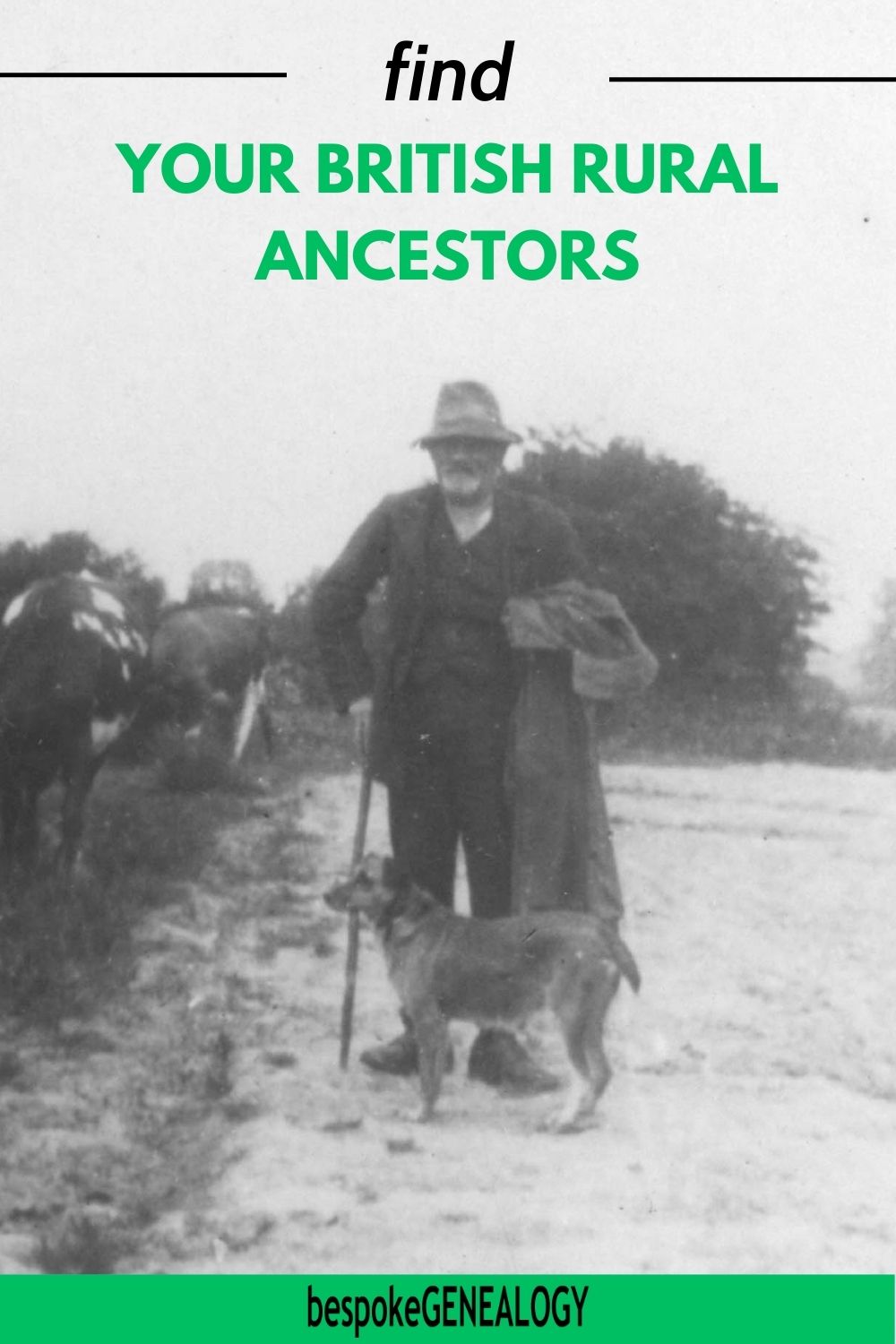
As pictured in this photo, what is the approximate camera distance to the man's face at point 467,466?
172 inches

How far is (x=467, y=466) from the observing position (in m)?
4.38

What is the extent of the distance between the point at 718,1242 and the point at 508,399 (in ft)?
8.41

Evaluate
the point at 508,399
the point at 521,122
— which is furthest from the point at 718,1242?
the point at 521,122

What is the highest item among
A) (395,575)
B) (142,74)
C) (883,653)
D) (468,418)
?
(142,74)

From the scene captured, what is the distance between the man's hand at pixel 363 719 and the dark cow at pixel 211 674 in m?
1.96

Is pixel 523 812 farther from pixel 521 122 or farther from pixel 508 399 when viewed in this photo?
pixel 521 122

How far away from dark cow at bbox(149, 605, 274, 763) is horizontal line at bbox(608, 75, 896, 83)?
2819 mm

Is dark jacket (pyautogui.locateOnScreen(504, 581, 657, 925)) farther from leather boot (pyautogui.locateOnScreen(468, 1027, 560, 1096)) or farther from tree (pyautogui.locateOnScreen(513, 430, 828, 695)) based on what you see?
tree (pyautogui.locateOnScreen(513, 430, 828, 695))

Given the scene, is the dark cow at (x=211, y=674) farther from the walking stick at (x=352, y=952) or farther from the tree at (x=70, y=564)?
the walking stick at (x=352, y=952)

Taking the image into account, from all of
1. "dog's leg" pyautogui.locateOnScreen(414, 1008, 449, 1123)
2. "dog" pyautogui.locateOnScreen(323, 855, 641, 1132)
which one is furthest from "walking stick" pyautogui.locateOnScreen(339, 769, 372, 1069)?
"dog's leg" pyautogui.locateOnScreen(414, 1008, 449, 1123)

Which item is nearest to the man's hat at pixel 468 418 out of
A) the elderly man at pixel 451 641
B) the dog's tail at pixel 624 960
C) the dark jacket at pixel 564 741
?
the elderly man at pixel 451 641

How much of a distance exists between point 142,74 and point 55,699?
2848mm
